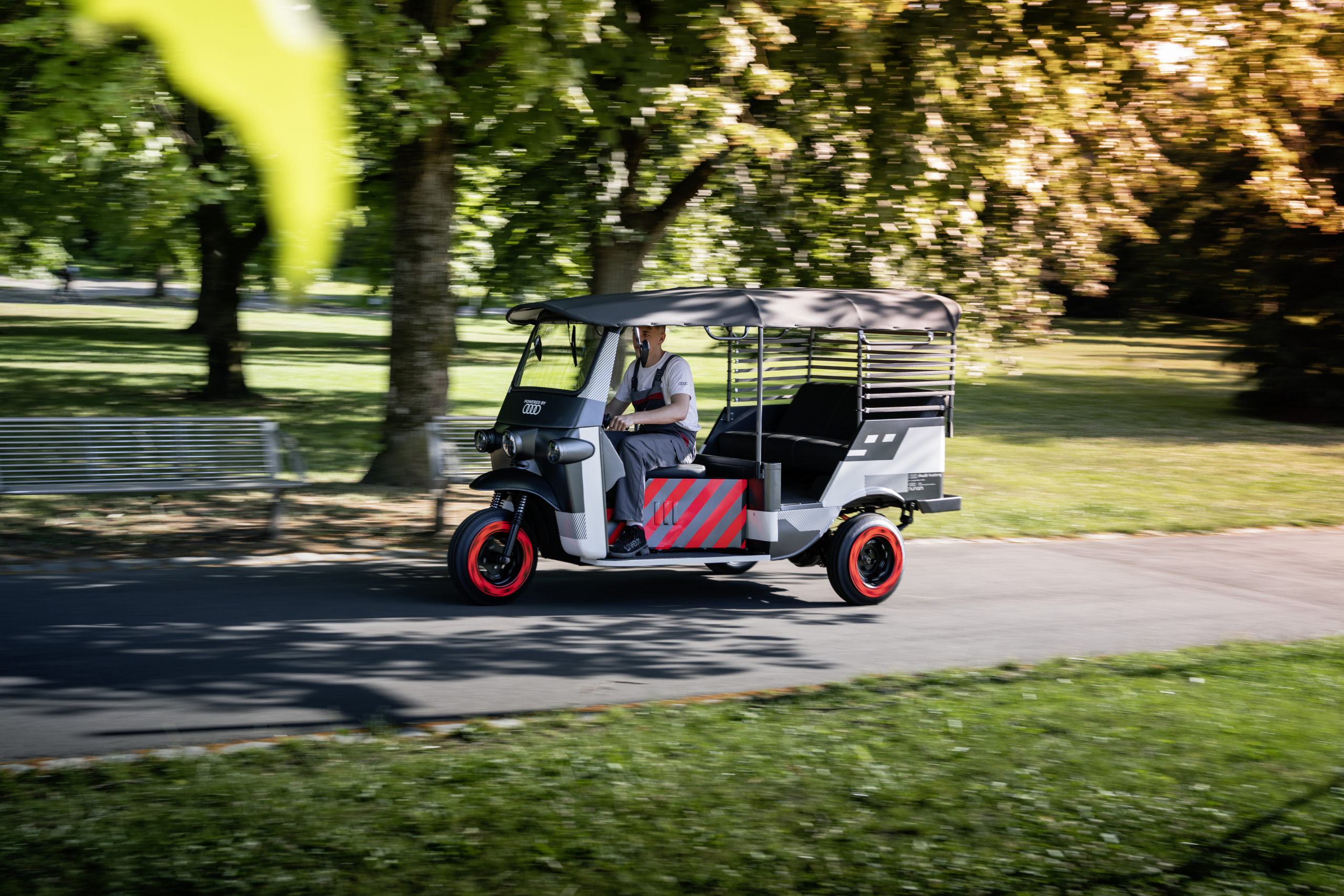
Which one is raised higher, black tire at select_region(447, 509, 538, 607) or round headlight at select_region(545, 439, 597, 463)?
round headlight at select_region(545, 439, 597, 463)

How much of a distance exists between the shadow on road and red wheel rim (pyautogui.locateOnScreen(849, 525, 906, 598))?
28 cm

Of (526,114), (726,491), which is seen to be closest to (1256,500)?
(726,491)

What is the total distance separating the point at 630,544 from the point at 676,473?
1.83ft

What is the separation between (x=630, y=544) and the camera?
8.70 metres

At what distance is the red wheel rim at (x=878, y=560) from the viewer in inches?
352

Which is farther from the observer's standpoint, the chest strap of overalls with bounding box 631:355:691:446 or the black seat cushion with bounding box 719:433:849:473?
the black seat cushion with bounding box 719:433:849:473

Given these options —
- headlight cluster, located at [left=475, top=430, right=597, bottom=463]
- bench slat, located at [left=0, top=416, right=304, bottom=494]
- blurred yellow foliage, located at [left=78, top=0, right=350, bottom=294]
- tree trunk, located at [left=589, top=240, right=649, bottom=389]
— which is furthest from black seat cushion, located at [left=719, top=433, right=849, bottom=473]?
blurred yellow foliage, located at [left=78, top=0, right=350, bottom=294]

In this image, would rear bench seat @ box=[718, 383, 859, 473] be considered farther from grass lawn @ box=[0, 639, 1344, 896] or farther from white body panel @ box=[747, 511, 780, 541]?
grass lawn @ box=[0, 639, 1344, 896]

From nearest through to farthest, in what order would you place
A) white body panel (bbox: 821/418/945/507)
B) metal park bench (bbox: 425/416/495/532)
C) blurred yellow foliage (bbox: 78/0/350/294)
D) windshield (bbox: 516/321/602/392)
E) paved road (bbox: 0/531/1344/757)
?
blurred yellow foliage (bbox: 78/0/350/294), paved road (bbox: 0/531/1344/757), windshield (bbox: 516/321/602/392), white body panel (bbox: 821/418/945/507), metal park bench (bbox: 425/416/495/532)

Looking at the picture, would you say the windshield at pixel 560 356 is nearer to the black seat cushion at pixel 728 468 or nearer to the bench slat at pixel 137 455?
the black seat cushion at pixel 728 468

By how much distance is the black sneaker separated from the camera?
869 cm

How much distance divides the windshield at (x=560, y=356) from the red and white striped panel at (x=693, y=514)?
3.08 ft

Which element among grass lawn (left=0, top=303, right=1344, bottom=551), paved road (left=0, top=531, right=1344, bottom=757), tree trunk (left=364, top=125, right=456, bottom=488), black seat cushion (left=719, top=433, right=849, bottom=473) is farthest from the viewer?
grass lawn (left=0, top=303, right=1344, bottom=551)

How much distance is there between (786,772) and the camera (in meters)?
5.20
